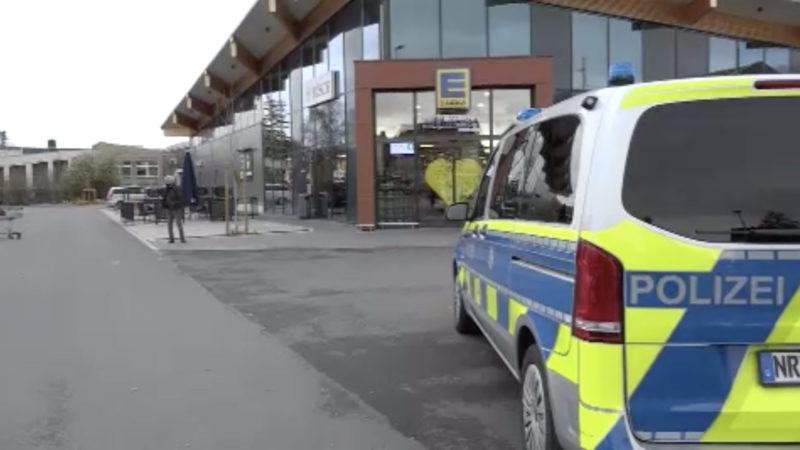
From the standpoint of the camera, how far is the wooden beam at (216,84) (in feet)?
122

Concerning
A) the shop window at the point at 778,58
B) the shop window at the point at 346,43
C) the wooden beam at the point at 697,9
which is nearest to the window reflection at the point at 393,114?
the shop window at the point at 346,43

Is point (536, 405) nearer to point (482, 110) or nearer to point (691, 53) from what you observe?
point (482, 110)

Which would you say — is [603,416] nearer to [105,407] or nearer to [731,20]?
[105,407]

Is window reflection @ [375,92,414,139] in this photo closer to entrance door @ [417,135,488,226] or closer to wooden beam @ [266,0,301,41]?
entrance door @ [417,135,488,226]

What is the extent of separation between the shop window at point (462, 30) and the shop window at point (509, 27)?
280mm

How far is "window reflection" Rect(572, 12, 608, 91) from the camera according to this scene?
22.2 metres

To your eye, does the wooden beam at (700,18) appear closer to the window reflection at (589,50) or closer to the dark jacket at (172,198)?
the window reflection at (589,50)

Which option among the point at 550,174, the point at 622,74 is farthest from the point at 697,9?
the point at 550,174

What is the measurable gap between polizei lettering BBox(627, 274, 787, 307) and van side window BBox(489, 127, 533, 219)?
1.62m

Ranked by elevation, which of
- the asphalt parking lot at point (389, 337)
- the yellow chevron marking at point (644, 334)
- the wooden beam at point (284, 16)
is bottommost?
the asphalt parking lot at point (389, 337)

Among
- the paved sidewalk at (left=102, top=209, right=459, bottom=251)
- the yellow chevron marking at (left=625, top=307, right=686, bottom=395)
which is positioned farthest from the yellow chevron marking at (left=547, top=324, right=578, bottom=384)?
the paved sidewalk at (left=102, top=209, right=459, bottom=251)

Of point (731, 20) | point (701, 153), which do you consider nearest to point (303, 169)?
point (731, 20)

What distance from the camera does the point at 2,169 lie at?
105 meters

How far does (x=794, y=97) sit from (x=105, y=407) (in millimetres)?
4811
